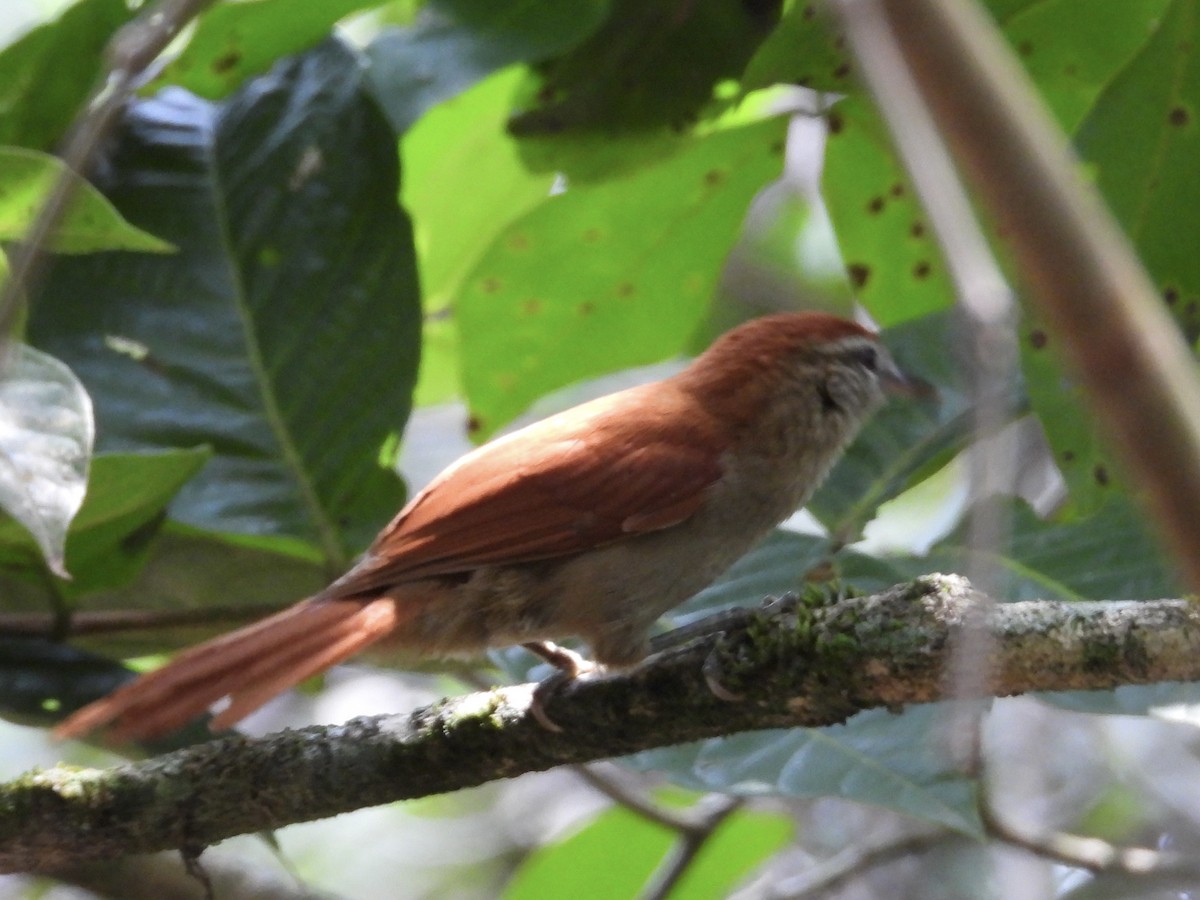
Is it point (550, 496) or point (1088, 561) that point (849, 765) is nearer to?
point (1088, 561)

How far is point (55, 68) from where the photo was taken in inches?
119

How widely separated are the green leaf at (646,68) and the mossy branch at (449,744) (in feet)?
4.72

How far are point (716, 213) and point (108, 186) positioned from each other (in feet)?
4.86

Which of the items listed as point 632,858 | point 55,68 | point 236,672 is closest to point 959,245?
point 236,672

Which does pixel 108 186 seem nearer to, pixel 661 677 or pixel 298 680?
pixel 298 680

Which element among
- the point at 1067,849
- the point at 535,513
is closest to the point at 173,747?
the point at 535,513

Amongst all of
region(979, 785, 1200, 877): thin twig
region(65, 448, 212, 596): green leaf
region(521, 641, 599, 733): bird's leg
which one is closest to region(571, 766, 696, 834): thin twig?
region(521, 641, 599, 733): bird's leg

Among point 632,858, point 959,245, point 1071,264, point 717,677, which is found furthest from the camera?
point 632,858

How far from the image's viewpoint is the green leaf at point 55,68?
296 centimetres

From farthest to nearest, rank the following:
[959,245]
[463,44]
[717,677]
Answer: [463,44] → [717,677] → [959,245]

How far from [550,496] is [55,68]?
1486 mm

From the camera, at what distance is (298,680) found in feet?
7.86

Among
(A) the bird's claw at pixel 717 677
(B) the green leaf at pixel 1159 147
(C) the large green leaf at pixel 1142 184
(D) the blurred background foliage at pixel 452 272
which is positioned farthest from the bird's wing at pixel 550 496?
(B) the green leaf at pixel 1159 147

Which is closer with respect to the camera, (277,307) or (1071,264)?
(1071,264)
